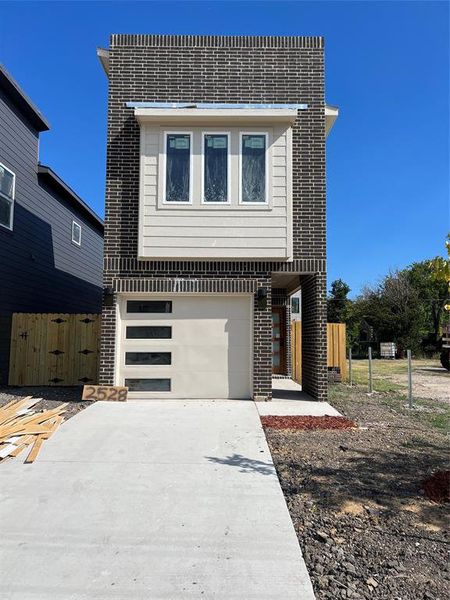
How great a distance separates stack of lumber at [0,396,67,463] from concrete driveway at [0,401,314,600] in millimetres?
172

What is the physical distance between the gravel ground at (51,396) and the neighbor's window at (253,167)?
5126 mm

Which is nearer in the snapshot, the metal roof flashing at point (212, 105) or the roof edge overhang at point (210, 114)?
the roof edge overhang at point (210, 114)

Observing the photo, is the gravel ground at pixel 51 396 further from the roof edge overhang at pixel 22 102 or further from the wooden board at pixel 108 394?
the roof edge overhang at pixel 22 102

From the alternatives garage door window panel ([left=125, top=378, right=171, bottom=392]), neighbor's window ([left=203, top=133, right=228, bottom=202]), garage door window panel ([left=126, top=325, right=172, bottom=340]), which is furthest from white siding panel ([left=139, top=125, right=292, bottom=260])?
garage door window panel ([left=125, top=378, right=171, bottom=392])

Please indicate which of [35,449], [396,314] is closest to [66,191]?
[35,449]

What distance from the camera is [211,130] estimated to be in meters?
9.32

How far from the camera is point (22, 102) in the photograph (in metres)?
11.8

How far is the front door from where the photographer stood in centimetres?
1406

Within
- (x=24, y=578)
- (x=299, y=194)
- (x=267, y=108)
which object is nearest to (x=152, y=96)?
(x=267, y=108)

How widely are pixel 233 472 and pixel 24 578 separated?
8.01 ft

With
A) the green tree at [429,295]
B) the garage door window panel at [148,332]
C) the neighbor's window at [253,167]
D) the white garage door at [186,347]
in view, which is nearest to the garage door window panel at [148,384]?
the white garage door at [186,347]

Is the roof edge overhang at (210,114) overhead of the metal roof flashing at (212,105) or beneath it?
beneath

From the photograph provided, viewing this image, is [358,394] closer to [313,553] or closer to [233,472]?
[233,472]

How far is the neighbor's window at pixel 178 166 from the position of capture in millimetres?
9312
